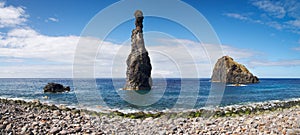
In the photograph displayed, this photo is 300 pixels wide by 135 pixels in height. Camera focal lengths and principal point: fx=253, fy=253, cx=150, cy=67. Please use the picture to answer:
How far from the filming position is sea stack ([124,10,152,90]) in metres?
65.1

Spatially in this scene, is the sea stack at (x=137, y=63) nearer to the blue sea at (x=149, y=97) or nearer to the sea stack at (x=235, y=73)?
the blue sea at (x=149, y=97)

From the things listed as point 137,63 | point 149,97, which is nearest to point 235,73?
point 137,63

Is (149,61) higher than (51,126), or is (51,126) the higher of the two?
(149,61)

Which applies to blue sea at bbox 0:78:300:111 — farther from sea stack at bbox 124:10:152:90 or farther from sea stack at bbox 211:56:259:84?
sea stack at bbox 211:56:259:84

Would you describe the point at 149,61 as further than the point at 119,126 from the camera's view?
Yes

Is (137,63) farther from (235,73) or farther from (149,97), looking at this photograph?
(235,73)

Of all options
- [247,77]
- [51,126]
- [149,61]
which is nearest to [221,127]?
[51,126]

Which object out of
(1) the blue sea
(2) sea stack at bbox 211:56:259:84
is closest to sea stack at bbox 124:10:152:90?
(1) the blue sea

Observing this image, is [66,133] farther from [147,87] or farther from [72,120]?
[147,87]

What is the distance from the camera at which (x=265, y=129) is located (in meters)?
10.2

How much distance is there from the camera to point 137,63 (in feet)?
216

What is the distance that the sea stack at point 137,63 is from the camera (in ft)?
213

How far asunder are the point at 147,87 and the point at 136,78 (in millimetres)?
4840

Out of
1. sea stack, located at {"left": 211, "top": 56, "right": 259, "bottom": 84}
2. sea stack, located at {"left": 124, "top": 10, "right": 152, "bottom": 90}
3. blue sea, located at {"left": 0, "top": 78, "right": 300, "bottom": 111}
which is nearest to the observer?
blue sea, located at {"left": 0, "top": 78, "right": 300, "bottom": 111}
